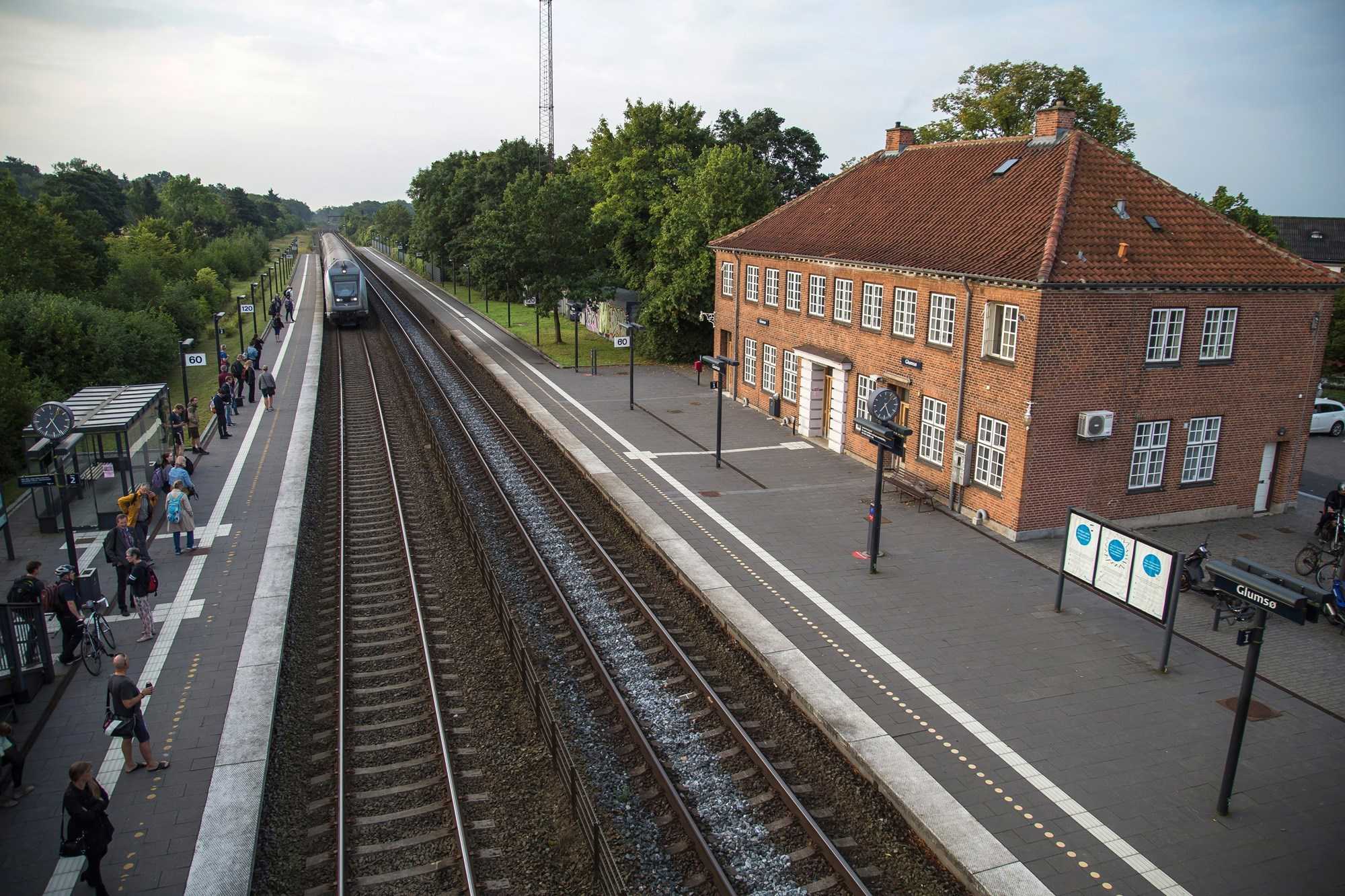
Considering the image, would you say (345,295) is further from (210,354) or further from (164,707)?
(164,707)

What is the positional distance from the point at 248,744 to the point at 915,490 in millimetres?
15288

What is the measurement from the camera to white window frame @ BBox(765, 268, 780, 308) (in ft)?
96.9

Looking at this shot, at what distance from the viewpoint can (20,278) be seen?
45438mm

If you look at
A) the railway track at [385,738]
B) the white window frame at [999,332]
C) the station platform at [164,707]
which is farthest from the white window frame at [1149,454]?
the station platform at [164,707]

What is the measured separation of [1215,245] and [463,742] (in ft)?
62.8

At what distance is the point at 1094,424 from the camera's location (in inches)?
711

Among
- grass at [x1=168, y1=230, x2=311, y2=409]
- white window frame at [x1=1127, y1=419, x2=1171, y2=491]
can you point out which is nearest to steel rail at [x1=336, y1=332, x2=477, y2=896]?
grass at [x1=168, y1=230, x2=311, y2=409]

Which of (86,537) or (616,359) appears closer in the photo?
(86,537)

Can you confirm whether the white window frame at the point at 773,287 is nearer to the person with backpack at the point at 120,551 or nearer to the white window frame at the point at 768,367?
the white window frame at the point at 768,367

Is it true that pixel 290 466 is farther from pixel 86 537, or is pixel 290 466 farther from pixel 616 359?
pixel 616 359

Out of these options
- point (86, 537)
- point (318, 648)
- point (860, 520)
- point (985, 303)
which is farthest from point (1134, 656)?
point (86, 537)

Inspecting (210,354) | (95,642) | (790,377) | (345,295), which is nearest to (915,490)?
(790,377)

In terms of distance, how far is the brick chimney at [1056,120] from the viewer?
21.7 meters

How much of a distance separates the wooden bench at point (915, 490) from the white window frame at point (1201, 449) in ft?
18.1
